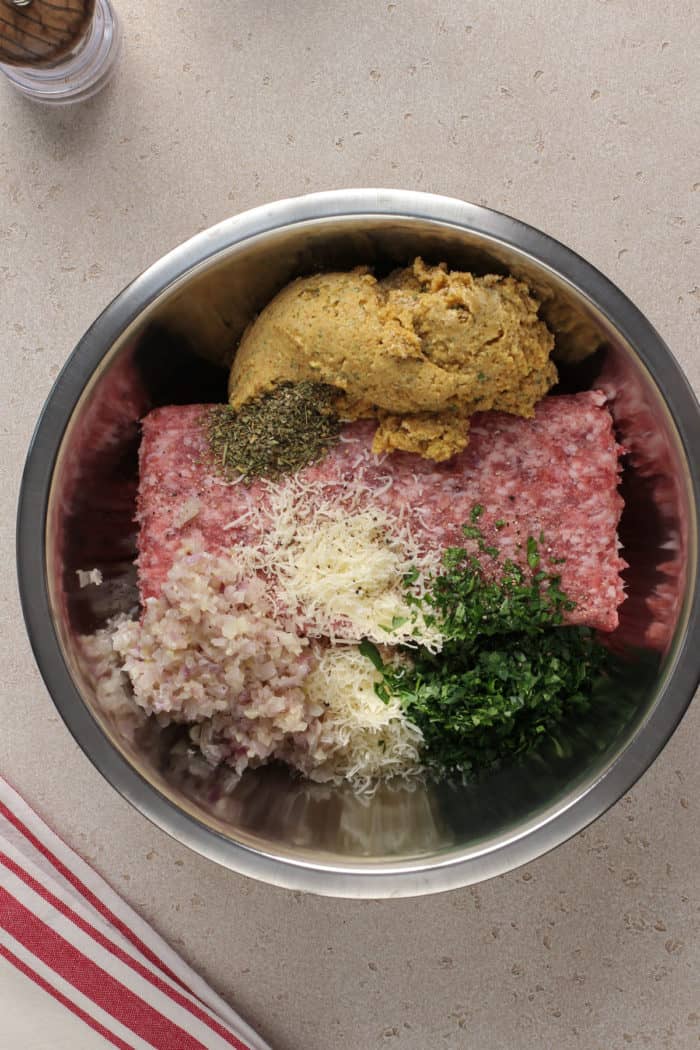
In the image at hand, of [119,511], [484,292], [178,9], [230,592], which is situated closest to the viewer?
[484,292]

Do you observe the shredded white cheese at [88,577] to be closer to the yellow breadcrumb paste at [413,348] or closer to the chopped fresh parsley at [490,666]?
the yellow breadcrumb paste at [413,348]

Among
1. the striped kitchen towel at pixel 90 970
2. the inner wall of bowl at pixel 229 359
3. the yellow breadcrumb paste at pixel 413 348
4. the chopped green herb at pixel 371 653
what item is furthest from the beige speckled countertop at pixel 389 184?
the chopped green herb at pixel 371 653

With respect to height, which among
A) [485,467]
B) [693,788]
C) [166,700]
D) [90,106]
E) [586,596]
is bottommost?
[693,788]

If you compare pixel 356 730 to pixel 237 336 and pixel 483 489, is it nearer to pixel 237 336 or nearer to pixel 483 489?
pixel 483 489

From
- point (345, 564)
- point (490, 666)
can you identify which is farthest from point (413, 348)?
point (490, 666)

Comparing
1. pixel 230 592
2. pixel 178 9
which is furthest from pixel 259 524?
pixel 178 9

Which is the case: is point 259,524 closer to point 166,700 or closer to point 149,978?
point 166,700
